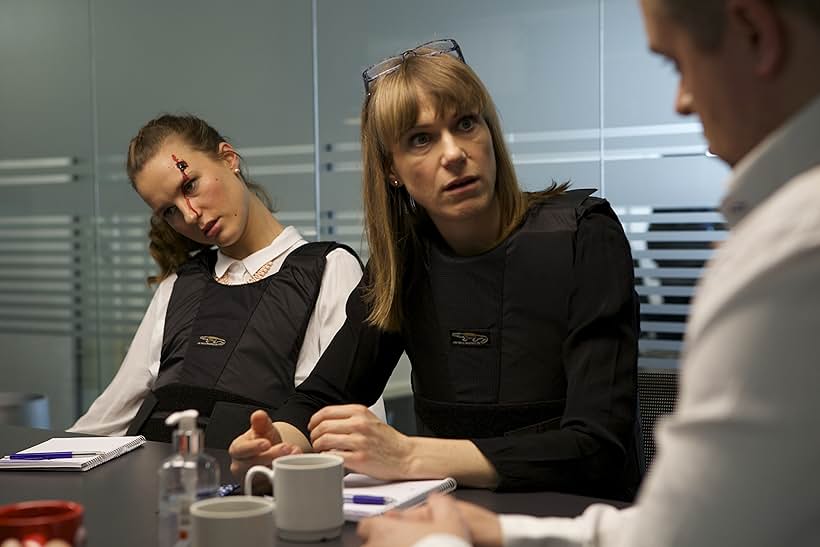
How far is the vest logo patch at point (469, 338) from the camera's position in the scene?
2.14m

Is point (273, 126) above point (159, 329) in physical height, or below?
above

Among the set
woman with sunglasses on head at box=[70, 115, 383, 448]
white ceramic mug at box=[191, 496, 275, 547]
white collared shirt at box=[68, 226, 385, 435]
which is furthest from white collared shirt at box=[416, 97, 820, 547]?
white collared shirt at box=[68, 226, 385, 435]

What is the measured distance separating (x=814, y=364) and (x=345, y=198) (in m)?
3.63

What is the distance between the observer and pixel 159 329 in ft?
9.65

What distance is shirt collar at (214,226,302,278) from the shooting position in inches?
113

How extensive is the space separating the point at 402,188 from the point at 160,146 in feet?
3.10

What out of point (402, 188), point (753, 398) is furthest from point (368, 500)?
point (402, 188)

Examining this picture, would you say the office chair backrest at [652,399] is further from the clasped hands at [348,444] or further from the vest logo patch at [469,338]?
the clasped hands at [348,444]

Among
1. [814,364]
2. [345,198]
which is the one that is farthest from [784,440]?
[345,198]

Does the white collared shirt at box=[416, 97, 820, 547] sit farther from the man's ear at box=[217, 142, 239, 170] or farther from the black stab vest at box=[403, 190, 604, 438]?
the man's ear at box=[217, 142, 239, 170]

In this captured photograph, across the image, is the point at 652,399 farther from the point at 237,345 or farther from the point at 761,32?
the point at 761,32

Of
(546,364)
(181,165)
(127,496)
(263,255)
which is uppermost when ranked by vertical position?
(181,165)

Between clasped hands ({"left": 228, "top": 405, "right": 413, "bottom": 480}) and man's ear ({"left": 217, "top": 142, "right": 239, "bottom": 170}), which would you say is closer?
clasped hands ({"left": 228, "top": 405, "right": 413, "bottom": 480})

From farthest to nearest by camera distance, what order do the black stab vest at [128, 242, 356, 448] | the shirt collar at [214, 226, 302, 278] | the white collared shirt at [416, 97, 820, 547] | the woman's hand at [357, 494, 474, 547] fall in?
the shirt collar at [214, 226, 302, 278] < the black stab vest at [128, 242, 356, 448] < the woman's hand at [357, 494, 474, 547] < the white collared shirt at [416, 97, 820, 547]
